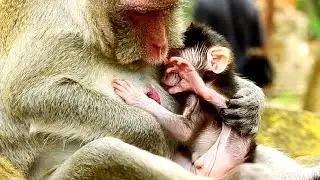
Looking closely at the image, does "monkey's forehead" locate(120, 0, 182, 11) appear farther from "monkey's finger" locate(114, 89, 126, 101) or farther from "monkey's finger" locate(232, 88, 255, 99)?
"monkey's finger" locate(232, 88, 255, 99)

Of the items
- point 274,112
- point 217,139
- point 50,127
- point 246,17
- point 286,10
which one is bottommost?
point 286,10

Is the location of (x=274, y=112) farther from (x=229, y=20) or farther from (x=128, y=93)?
(x=229, y=20)

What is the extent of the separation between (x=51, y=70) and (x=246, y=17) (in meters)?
11.1

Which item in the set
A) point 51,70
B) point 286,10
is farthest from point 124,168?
point 286,10

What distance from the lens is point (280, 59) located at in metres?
24.5

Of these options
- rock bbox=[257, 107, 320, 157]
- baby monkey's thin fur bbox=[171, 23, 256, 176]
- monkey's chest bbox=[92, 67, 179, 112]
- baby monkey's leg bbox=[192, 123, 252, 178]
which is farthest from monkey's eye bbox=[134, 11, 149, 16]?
rock bbox=[257, 107, 320, 157]

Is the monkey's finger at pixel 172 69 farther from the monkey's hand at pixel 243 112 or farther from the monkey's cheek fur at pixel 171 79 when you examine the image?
Result: the monkey's hand at pixel 243 112

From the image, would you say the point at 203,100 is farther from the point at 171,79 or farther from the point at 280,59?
the point at 280,59

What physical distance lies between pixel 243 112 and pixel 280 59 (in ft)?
60.7

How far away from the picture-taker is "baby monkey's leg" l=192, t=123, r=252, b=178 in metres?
6.15

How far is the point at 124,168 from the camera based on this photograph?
17.8 feet

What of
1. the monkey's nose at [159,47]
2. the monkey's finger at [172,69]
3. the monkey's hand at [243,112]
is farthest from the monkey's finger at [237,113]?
the monkey's nose at [159,47]

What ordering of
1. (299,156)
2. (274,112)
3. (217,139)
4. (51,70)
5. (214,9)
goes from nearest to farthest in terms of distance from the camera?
(51,70) < (217,139) < (299,156) < (274,112) < (214,9)

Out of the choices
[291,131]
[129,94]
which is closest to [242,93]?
[129,94]
